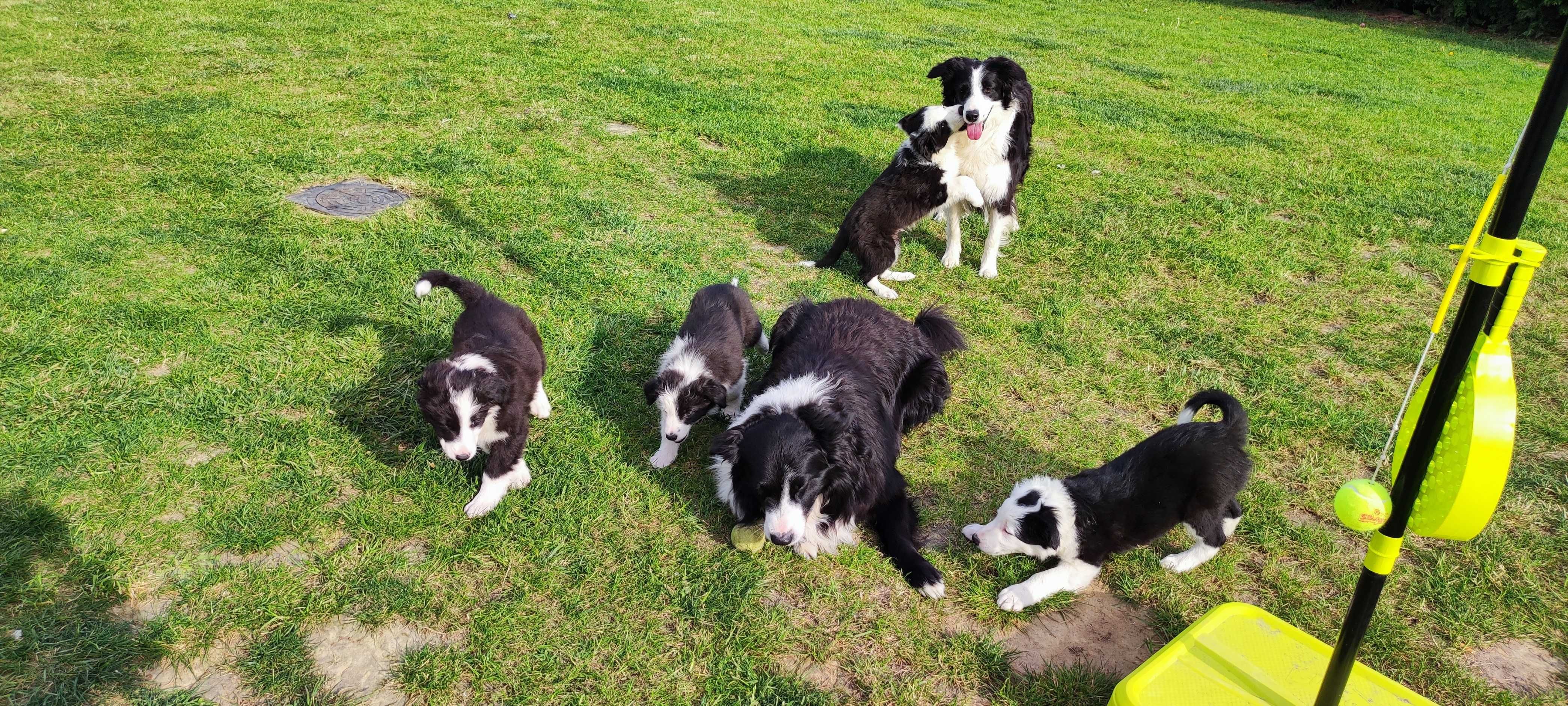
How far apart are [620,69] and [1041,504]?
26.2 feet

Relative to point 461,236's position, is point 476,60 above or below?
above

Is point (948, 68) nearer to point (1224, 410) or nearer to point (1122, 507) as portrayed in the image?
point (1224, 410)

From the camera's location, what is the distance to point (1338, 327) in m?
4.91

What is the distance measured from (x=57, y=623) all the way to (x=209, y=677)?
0.58m

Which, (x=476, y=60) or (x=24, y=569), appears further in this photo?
(x=476, y=60)

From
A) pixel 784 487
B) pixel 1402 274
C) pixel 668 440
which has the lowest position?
pixel 668 440

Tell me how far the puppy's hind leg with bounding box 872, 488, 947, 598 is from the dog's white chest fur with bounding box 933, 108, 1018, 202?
285 centimetres

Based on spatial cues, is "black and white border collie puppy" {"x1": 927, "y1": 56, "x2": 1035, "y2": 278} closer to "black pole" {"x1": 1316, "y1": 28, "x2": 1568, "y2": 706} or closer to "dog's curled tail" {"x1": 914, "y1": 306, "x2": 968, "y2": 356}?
"dog's curled tail" {"x1": 914, "y1": 306, "x2": 968, "y2": 356}

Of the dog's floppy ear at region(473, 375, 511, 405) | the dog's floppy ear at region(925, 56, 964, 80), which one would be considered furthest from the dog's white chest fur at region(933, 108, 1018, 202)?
the dog's floppy ear at region(473, 375, 511, 405)

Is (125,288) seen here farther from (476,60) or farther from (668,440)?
(476,60)

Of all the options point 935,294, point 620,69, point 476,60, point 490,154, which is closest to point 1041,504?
point 935,294

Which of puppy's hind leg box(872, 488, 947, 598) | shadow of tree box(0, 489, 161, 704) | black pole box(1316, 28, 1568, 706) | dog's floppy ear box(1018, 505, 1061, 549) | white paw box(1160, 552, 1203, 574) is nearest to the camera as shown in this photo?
black pole box(1316, 28, 1568, 706)

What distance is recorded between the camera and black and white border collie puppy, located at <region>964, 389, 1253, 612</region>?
293 cm

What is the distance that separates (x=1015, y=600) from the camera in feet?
9.64
